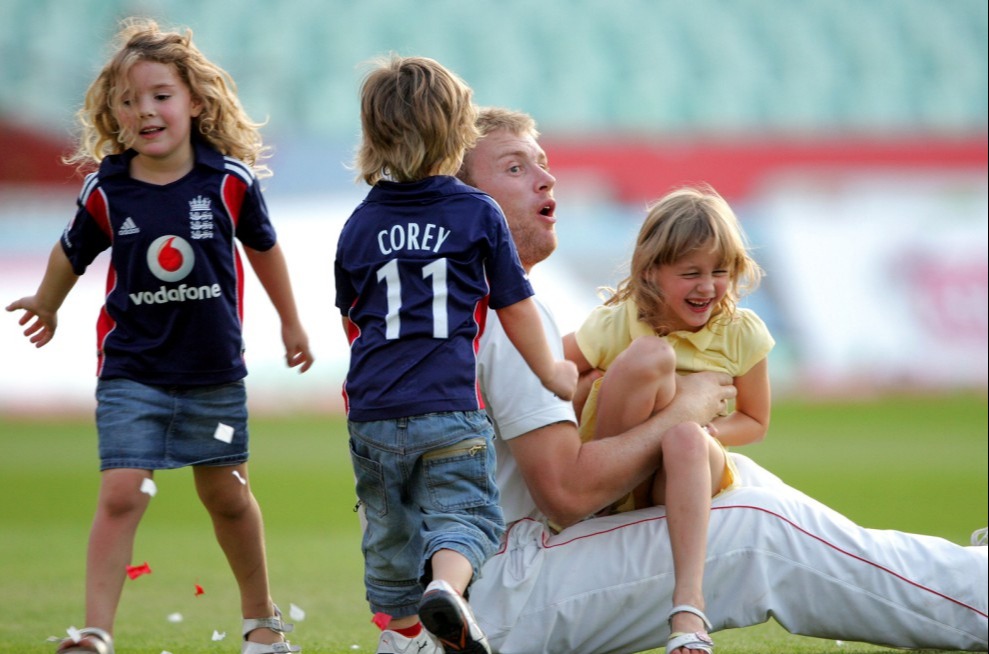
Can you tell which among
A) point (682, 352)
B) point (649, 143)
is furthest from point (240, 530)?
point (649, 143)

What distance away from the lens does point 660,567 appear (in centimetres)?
294

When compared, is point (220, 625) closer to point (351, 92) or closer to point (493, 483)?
point (493, 483)

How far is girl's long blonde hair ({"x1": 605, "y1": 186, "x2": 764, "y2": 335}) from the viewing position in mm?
3129

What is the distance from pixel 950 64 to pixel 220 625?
17.1 meters

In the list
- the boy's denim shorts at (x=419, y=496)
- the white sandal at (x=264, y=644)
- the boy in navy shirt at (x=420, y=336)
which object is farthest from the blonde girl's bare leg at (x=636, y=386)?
the white sandal at (x=264, y=644)

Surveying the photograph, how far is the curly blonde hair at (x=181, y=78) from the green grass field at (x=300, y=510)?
137 centimetres

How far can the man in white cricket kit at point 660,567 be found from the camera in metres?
2.92

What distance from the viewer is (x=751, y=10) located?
19078mm

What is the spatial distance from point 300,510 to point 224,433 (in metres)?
4.66

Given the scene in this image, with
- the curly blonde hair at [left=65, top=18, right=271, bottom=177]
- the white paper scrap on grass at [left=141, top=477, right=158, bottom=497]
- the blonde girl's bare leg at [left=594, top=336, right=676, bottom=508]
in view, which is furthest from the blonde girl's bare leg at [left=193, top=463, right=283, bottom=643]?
the blonde girl's bare leg at [left=594, top=336, right=676, bottom=508]

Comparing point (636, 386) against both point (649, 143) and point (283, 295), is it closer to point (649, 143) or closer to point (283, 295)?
point (283, 295)

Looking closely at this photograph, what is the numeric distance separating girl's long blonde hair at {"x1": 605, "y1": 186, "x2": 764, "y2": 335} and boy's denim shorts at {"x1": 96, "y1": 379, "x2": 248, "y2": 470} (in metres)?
1.08

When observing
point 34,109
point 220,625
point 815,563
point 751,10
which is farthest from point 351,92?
point 815,563

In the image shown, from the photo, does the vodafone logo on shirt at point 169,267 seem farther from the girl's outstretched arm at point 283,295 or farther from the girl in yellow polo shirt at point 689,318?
A: the girl in yellow polo shirt at point 689,318
